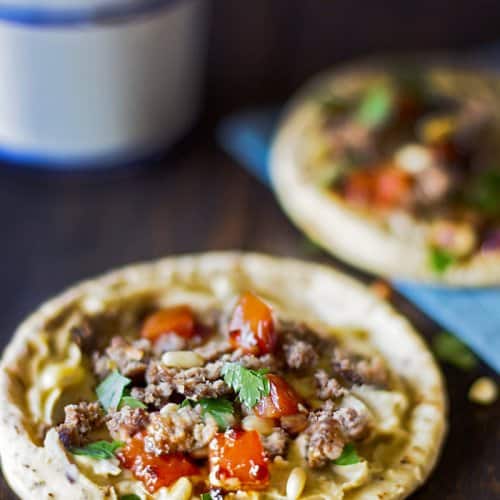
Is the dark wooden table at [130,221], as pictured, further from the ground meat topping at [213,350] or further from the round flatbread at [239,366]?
the ground meat topping at [213,350]

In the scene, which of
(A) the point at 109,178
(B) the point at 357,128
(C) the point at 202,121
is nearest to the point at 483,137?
(B) the point at 357,128

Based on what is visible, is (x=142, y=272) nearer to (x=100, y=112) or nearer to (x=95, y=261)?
(x=95, y=261)

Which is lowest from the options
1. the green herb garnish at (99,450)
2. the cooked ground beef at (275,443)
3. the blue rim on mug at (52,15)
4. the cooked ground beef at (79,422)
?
the green herb garnish at (99,450)

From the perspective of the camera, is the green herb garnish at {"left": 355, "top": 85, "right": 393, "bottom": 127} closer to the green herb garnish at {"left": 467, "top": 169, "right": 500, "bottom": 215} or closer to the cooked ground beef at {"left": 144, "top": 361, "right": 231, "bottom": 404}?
the green herb garnish at {"left": 467, "top": 169, "right": 500, "bottom": 215}

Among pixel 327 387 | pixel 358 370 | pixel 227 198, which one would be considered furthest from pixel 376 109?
pixel 327 387

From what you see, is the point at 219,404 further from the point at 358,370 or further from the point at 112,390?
the point at 358,370

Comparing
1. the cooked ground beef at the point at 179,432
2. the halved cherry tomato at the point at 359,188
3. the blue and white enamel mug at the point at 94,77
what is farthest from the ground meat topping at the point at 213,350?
the blue and white enamel mug at the point at 94,77

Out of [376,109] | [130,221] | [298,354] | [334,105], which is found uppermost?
[376,109]
